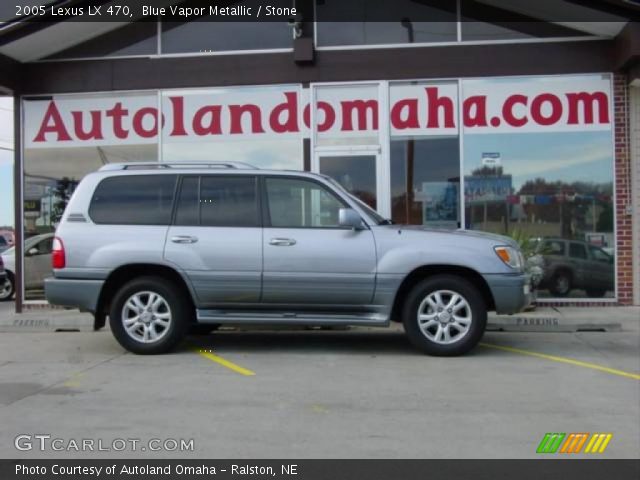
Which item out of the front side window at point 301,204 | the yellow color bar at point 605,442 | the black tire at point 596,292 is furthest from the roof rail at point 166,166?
the black tire at point 596,292

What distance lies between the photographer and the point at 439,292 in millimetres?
7504

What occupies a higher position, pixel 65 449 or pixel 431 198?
pixel 431 198

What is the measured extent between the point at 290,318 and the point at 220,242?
1.10 metres

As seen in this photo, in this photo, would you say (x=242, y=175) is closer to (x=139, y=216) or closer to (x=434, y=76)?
(x=139, y=216)

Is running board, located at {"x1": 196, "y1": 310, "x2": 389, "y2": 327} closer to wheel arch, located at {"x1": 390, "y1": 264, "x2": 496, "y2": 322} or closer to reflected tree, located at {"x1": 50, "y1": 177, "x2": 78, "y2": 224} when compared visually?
wheel arch, located at {"x1": 390, "y1": 264, "x2": 496, "y2": 322}

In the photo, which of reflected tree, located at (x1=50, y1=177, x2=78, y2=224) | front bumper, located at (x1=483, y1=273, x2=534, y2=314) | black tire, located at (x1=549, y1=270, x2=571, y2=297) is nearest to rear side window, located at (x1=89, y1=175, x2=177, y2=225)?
front bumper, located at (x1=483, y1=273, x2=534, y2=314)

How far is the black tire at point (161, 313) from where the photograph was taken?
7.70m

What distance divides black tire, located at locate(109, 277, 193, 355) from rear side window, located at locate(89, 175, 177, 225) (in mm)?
660

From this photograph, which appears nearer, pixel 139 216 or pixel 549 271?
pixel 139 216

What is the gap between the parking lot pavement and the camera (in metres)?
4.84

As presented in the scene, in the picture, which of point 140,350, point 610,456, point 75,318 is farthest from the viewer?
point 75,318

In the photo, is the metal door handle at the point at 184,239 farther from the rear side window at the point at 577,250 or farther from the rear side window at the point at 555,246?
the rear side window at the point at 577,250

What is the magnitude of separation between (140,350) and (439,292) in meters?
3.24

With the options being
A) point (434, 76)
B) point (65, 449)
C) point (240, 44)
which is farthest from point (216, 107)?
point (65, 449)
